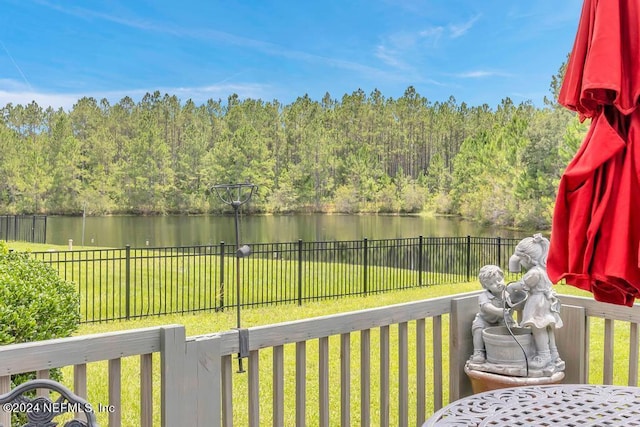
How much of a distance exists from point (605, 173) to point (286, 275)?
8.79m

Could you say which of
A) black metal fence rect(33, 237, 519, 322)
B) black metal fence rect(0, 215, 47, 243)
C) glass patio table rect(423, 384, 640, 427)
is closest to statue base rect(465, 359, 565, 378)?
glass patio table rect(423, 384, 640, 427)

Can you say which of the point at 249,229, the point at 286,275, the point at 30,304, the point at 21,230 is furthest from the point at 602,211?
the point at 249,229

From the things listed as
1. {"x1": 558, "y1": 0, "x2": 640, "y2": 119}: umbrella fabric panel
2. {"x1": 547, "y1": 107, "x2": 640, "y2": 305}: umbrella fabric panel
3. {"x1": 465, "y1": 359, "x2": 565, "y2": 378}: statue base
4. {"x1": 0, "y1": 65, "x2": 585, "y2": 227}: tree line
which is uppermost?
{"x1": 0, "y1": 65, "x2": 585, "y2": 227}: tree line

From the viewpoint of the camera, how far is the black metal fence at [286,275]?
8273mm

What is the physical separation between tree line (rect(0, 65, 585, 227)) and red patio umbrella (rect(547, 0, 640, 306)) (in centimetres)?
1848

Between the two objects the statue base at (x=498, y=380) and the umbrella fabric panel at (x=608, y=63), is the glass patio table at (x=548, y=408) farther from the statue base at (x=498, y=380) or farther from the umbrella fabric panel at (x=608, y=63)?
the umbrella fabric panel at (x=608, y=63)

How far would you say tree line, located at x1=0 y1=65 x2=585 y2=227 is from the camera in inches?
861

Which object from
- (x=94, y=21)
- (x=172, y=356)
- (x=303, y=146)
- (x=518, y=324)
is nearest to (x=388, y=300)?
(x=518, y=324)

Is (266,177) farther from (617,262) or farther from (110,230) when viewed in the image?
(617,262)

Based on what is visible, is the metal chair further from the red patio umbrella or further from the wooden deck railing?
the red patio umbrella

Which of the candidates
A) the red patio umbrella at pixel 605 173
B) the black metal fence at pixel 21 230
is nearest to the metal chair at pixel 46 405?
the red patio umbrella at pixel 605 173

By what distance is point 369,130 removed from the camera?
2902cm

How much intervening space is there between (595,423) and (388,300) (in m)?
6.72

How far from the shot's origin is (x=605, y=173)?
1.26 m
